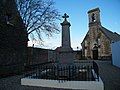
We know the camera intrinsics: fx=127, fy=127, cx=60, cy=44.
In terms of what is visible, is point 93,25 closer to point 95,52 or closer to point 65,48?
point 95,52

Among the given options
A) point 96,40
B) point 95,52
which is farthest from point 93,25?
point 95,52

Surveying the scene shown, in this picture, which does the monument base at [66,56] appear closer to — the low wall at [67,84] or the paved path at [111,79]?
the low wall at [67,84]

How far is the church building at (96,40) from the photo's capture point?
99.2ft

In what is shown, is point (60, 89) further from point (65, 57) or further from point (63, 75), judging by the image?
point (65, 57)

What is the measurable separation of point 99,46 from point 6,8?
78.3 feet

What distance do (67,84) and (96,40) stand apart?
27.4 meters

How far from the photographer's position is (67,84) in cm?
699

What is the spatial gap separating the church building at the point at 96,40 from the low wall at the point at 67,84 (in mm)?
24851

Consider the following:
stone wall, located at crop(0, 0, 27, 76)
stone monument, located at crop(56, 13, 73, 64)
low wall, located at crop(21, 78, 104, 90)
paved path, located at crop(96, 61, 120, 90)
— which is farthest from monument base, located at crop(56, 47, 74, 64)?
stone wall, located at crop(0, 0, 27, 76)

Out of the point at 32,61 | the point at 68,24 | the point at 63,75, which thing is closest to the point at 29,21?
the point at 32,61

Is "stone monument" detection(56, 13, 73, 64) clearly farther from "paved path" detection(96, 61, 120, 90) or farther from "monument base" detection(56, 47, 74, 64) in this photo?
"paved path" detection(96, 61, 120, 90)

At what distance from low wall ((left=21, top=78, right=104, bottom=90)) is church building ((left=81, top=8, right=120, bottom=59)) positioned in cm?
2485

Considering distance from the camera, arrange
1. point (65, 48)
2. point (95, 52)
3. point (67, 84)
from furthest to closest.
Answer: point (95, 52), point (65, 48), point (67, 84)

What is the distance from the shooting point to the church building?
30.2 meters
